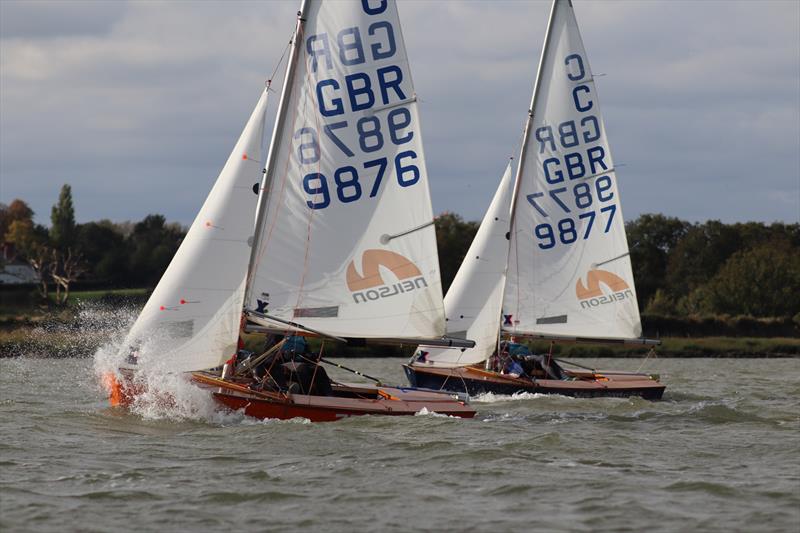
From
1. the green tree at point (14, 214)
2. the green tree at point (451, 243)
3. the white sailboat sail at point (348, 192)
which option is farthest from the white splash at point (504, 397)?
the green tree at point (14, 214)

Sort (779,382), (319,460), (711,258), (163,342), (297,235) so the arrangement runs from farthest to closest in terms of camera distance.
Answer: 1. (711,258)
2. (779,382)
3. (297,235)
4. (163,342)
5. (319,460)

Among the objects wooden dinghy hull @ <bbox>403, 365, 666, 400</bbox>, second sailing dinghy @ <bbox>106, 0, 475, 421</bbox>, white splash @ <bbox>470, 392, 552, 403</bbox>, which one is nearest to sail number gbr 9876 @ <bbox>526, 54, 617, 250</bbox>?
wooden dinghy hull @ <bbox>403, 365, 666, 400</bbox>

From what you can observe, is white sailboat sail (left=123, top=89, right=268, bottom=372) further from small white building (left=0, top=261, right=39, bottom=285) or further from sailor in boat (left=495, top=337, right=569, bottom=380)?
small white building (left=0, top=261, right=39, bottom=285)

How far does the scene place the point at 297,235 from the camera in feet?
70.6

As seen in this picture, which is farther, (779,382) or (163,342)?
(779,382)

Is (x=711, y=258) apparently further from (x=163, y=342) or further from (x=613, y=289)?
(x=163, y=342)

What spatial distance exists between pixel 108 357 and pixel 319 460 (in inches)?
211

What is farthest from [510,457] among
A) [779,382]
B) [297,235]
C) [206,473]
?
[779,382]

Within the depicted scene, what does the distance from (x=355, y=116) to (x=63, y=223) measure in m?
77.2

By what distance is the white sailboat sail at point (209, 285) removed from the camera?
795 inches

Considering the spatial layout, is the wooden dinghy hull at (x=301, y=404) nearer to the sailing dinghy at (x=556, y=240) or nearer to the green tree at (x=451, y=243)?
the sailing dinghy at (x=556, y=240)

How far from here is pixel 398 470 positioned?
54.5 feet

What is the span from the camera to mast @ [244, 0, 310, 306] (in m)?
21.0

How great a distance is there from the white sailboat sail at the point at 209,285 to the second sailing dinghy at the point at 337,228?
37mm
